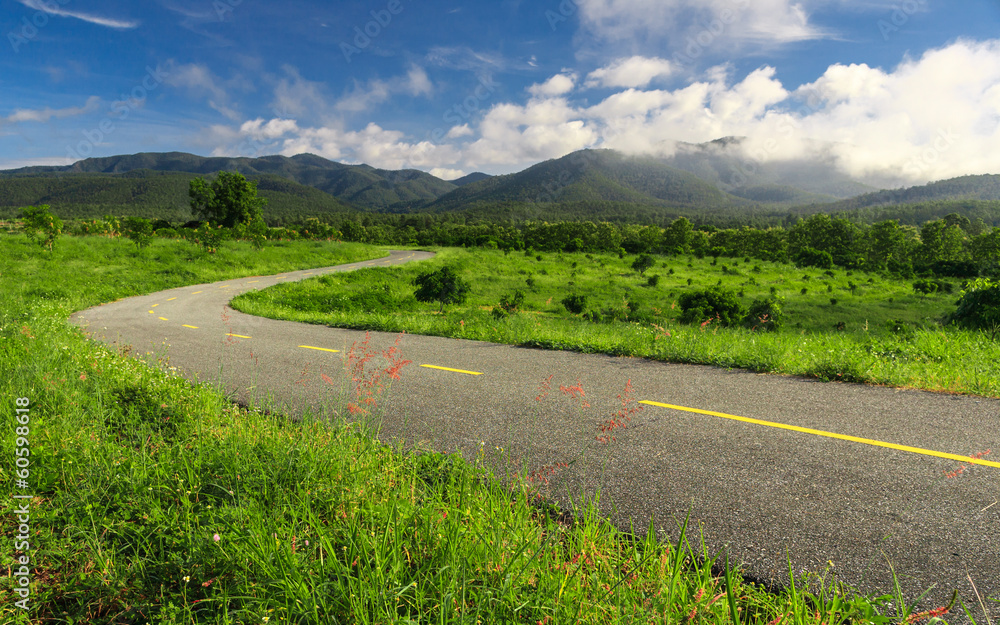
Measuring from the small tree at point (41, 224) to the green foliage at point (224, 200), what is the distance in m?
31.4

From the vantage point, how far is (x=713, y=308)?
2464 cm

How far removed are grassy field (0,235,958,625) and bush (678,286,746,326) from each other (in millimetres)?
22220

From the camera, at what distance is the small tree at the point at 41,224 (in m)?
25.2

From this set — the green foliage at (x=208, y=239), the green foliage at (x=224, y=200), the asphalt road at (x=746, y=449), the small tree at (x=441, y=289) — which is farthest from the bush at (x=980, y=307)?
the green foliage at (x=224, y=200)

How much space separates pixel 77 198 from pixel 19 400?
262640 millimetres

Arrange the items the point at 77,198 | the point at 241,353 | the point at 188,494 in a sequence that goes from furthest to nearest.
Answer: the point at 77,198 < the point at 241,353 < the point at 188,494

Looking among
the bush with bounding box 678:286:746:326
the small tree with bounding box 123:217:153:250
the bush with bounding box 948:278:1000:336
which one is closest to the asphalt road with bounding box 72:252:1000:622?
the bush with bounding box 948:278:1000:336

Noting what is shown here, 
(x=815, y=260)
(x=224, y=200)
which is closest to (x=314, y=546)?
(x=224, y=200)

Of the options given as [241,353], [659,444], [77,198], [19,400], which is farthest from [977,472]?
[77,198]

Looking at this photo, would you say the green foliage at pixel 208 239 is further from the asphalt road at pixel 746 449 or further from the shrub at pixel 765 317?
the shrub at pixel 765 317

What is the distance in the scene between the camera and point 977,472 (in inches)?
149

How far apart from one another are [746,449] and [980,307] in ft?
33.2

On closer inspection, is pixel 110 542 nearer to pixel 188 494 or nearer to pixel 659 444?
pixel 188 494

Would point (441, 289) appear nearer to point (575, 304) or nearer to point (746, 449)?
point (575, 304)
